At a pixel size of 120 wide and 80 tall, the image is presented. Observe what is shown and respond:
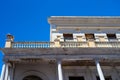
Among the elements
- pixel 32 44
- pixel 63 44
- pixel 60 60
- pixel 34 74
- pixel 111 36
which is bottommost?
pixel 34 74

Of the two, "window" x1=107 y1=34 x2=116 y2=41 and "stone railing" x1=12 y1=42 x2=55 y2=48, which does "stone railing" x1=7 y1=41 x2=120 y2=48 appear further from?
"window" x1=107 y1=34 x2=116 y2=41

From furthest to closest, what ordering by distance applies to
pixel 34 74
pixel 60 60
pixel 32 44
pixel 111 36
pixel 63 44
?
pixel 111 36
pixel 63 44
pixel 32 44
pixel 34 74
pixel 60 60

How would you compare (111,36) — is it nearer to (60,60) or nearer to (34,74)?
(60,60)

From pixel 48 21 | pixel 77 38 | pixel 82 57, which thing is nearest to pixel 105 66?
pixel 82 57

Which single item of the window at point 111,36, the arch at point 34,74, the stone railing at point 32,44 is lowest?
the arch at point 34,74

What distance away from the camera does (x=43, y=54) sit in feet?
49.4

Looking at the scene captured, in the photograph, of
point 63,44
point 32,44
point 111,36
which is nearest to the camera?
point 32,44

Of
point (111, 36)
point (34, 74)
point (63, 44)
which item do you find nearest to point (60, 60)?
point (63, 44)

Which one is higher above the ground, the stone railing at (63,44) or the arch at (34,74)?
the stone railing at (63,44)

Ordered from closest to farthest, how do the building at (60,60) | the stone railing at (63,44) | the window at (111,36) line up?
the building at (60,60), the stone railing at (63,44), the window at (111,36)

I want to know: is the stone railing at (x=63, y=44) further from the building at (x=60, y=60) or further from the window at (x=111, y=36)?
the window at (x=111, y=36)

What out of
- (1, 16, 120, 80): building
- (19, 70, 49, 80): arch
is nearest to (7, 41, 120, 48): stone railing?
(1, 16, 120, 80): building

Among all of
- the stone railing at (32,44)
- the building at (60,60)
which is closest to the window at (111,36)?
the building at (60,60)

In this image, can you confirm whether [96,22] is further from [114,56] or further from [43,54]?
[43,54]
